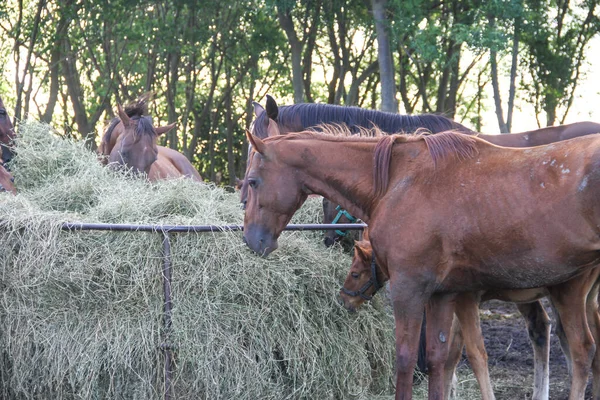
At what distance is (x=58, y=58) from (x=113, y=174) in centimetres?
985

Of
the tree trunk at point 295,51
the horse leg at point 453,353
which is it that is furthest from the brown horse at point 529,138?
the tree trunk at point 295,51

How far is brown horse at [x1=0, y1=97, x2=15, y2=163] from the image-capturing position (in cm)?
738

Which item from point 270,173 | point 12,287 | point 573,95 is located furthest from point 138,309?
point 573,95

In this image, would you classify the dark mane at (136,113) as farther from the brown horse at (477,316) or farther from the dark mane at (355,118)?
the brown horse at (477,316)

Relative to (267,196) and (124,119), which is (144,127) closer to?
(124,119)

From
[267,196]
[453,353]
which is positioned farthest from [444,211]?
[453,353]

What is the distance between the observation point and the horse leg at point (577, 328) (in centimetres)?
478

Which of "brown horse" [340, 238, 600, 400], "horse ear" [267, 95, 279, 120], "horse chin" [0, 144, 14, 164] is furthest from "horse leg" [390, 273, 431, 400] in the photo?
"horse chin" [0, 144, 14, 164]

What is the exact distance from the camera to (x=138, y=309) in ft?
16.5

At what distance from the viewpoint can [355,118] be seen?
6.41 meters

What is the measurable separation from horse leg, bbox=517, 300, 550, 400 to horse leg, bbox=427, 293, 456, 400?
1.15 m

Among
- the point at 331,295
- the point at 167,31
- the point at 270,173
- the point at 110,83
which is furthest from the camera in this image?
the point at 110,83

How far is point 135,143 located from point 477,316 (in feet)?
16.1

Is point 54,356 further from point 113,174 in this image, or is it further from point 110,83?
point 110,83
